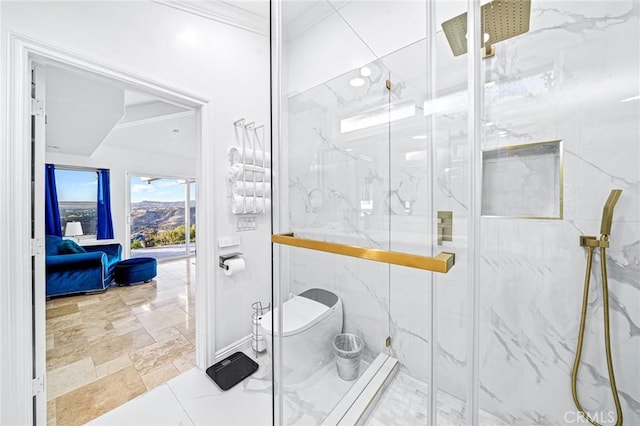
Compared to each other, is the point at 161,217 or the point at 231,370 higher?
the point at 161,217

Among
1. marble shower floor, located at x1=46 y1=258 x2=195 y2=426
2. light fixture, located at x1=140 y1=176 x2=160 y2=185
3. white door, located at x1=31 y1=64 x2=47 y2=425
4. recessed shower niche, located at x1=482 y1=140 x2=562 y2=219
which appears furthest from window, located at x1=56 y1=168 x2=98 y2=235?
recessed shower niche, located at x1=482 y1=140 x2=562 y2=219

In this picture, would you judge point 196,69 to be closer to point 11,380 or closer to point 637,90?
point 11,380

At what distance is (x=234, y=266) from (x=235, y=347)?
0.70m

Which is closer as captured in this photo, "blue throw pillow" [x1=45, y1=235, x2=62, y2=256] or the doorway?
"blue throw pillow" [x1=45, y1=235, x2=62, y2=256]

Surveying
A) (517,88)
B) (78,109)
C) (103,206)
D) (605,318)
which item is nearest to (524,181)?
(517,88)

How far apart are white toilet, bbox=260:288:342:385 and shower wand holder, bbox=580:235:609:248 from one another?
1171mm

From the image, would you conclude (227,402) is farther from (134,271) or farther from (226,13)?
(134,271)

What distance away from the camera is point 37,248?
1266 millimetres

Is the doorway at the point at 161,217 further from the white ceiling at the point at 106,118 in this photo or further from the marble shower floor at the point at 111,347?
the marble shower floor at the point at 111,347

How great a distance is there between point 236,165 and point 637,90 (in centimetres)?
212

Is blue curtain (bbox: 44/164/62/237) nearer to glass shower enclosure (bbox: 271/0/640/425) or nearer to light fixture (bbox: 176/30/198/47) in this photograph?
light fixture (bbox: 176/30/198/47)

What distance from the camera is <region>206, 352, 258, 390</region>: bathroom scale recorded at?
170 cm

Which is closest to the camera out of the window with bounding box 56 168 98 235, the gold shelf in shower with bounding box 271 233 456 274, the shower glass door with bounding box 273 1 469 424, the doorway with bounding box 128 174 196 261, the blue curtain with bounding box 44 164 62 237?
the gold shelf in shower with bounding box 271 233 456 274

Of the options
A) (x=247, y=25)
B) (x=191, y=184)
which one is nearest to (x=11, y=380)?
(x=247, y=25)
